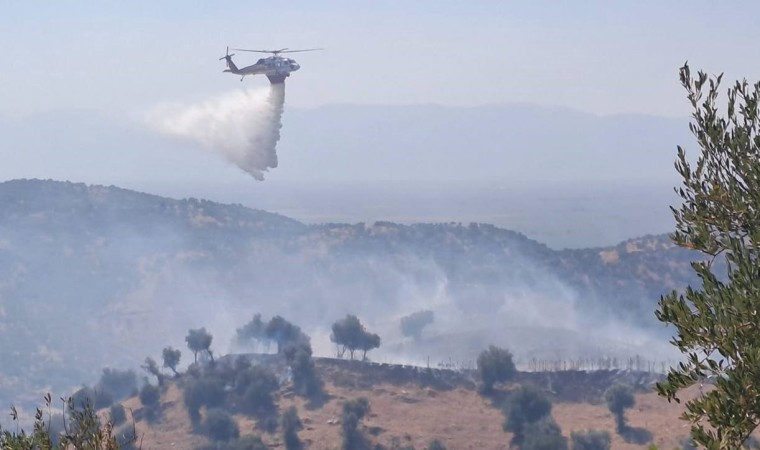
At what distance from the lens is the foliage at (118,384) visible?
130625 mm

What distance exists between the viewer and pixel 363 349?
138875 millimetres

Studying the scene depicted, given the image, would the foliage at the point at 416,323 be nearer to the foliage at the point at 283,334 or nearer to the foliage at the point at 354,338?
the foliage at the point at 283,334

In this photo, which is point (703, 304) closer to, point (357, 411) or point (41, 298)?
point (357, 411)

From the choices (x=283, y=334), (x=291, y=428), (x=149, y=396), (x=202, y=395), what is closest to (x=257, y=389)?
(x=202, y=395)

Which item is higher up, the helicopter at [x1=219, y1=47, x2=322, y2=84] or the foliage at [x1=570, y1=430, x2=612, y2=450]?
the helicopter at [x1=219, y1=47, x2=322, y2=84]

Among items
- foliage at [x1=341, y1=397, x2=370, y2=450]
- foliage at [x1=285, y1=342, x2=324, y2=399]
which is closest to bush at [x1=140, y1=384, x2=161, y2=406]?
foliage at [x1=285, y1=342, x2=324, y2=399]

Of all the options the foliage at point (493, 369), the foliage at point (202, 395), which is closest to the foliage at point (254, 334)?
the foliage at point (202, 395)

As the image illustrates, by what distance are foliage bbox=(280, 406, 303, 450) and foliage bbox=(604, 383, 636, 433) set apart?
29.7m

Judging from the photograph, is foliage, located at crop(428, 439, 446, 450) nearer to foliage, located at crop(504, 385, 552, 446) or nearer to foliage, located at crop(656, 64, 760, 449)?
foliage, located at crop(504, 385, 552, 446)

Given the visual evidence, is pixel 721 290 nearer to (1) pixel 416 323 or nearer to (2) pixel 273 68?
(2) pixel 273 68

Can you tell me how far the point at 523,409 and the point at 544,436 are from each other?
9.55m

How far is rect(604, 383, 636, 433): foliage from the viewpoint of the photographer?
104m

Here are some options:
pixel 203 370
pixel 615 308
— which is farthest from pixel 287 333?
pixel 615 308

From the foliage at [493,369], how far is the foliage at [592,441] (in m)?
20.1
